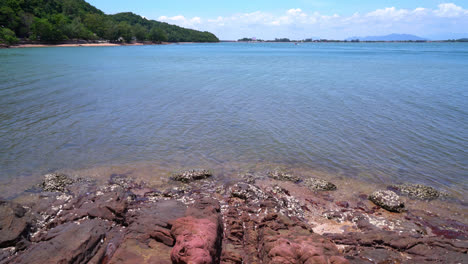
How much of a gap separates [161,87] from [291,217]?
22.7 meters

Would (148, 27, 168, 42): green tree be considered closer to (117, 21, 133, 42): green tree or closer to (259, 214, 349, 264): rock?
(117, 21, 133, 42): green tree

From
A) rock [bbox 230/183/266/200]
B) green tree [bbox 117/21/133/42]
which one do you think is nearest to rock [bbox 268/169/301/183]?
rock [bbox 230/183/266/200]

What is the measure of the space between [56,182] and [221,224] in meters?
6.26

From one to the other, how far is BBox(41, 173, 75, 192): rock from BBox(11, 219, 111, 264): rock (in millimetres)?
2779

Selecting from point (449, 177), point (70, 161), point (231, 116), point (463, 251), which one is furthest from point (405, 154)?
point (70, 161)

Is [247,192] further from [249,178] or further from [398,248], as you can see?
[398,248]

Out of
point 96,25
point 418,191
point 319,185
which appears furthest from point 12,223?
point 96,25

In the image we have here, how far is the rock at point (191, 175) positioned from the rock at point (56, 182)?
3.63 m

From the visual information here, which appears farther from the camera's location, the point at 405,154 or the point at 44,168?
the point at 405,154

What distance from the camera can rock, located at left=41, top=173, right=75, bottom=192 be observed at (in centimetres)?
902

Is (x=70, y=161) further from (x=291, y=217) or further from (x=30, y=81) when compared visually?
(x=30, y=81)

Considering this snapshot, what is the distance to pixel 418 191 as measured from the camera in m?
9.27

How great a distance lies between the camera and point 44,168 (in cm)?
1044

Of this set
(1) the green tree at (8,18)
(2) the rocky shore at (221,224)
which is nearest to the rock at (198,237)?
(2) the rocky shore at (221,224)
